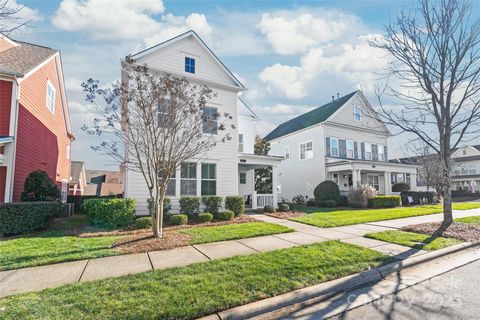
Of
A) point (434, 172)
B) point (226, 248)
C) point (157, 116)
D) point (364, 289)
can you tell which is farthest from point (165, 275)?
point (434, 172)

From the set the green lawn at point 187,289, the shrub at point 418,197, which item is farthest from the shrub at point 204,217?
the shrub at point 418,197

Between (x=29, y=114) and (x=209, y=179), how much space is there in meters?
8.60

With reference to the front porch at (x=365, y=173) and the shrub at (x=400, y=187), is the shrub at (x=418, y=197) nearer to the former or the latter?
the front porch at (x=365, y=173)

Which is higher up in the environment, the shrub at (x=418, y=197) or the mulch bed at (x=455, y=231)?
the shrub at (x=418, y=197)

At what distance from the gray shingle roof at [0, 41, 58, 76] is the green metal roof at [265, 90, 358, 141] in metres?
19.6

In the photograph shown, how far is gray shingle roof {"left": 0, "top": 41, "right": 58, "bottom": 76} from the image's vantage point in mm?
10991

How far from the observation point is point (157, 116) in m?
9.17

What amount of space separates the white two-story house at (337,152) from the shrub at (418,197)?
1489 millimetres

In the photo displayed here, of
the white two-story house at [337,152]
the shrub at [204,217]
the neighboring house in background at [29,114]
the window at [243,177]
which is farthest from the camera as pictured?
the white two-story house at [337,152]

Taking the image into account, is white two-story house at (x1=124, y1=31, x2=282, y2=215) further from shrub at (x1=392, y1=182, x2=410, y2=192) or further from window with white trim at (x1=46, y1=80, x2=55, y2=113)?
shrub at (x1=392, y1=182, x2=410, y2=192)

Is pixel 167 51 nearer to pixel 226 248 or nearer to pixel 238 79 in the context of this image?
pixel 238 79

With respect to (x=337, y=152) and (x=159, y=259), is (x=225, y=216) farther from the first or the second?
(x=337, y=152)

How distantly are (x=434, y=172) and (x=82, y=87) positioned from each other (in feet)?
85.9

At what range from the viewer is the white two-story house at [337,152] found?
2239cm
